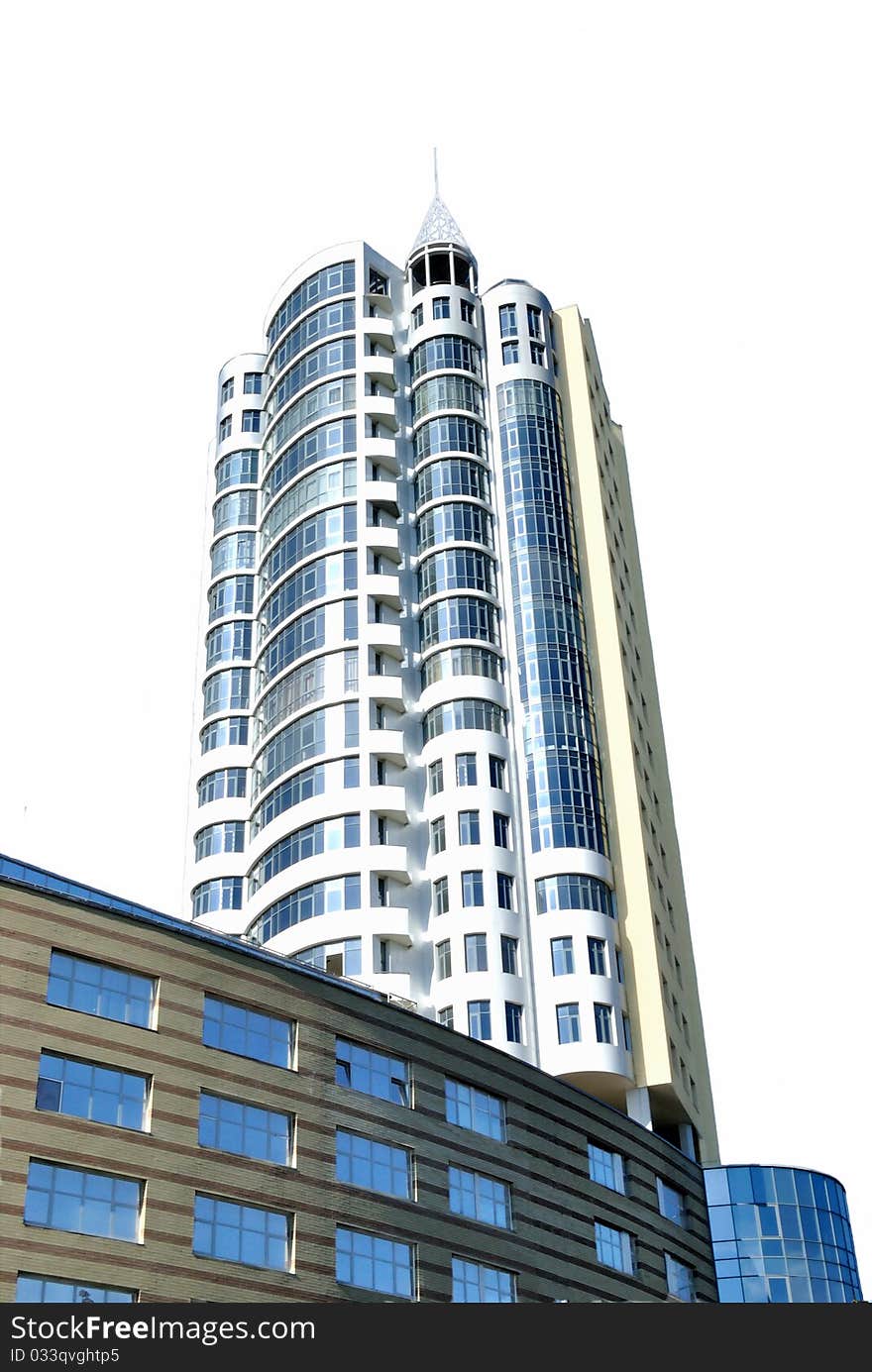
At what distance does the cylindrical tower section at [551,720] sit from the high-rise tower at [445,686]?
5.8 inches

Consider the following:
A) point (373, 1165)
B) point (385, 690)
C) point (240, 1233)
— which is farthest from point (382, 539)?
point (240, 1233)

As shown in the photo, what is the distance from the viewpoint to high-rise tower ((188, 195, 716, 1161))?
3031 inches

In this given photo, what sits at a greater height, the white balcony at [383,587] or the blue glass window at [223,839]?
the white balcony at [383,587]

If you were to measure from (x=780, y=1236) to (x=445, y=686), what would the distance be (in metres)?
33.4

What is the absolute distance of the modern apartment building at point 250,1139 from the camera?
45.8 meters

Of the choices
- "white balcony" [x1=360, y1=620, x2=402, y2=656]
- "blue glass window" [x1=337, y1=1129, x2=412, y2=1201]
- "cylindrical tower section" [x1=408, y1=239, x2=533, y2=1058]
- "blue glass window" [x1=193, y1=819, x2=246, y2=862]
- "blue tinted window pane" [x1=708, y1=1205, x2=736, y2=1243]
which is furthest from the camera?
"blue glass window" [x1=193, y1=819, x2=246, y2=862]

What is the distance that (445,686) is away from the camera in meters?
84.3

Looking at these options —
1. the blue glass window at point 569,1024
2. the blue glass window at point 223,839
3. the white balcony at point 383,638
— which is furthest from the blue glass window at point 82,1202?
the blue glass window at point 223,839

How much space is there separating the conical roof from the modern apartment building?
54.3 m

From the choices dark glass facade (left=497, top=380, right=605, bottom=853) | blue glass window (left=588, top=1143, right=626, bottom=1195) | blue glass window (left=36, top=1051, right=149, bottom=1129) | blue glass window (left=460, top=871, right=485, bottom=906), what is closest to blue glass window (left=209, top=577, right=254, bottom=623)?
dark glass facade (left=497, top=380, right=605, bottom=853)

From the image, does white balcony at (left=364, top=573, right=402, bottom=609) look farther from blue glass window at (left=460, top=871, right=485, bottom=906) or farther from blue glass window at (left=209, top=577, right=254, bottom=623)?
blue glass window at (left=460, top=871, right=485, bottom=906)

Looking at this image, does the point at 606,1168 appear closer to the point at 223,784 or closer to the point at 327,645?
the point at 327,645

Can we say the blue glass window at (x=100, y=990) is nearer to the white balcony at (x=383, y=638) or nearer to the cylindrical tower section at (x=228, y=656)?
the white balcony at (x=383, y=638)

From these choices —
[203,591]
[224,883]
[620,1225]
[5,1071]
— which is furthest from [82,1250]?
[203,591]
